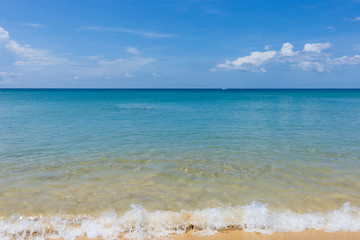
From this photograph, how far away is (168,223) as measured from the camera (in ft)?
19.6

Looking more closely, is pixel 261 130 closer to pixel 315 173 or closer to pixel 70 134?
pixel 315 173

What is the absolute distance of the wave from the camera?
5.66 m

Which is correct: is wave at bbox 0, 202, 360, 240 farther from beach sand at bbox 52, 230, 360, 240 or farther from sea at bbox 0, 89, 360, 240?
beach sand at bbox 52, 230, 360, 240

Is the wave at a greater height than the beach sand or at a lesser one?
greater

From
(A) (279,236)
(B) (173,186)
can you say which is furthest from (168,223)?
(A) (279,236)

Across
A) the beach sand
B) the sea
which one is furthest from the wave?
the beach sand

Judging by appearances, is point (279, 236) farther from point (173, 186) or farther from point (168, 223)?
Answer: point (173, 186)

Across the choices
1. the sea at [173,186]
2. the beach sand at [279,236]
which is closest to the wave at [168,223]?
the sea at [173,186]

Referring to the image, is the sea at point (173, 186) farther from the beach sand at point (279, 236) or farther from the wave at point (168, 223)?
the beach sand at point (279, 236)

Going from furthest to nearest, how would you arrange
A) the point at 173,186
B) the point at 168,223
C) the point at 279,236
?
the point at 173,186 → the point at 168,223 → the point at 279,236

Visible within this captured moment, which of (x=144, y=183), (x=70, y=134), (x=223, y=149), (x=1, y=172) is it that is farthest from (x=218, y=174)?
(x=70, y=134)

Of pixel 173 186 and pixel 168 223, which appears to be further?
pixel 173 186

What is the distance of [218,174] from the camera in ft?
30.2

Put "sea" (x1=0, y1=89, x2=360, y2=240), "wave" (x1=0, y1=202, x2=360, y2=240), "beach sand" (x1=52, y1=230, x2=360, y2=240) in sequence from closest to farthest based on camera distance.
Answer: "beach sand" (x1=52, y1=230, x2=360, y2=240)
"wave" (x1=0, y1=202, x2=360, y2=240)
"sea" (x1=0, y1=89, x2=360, y2=240)
